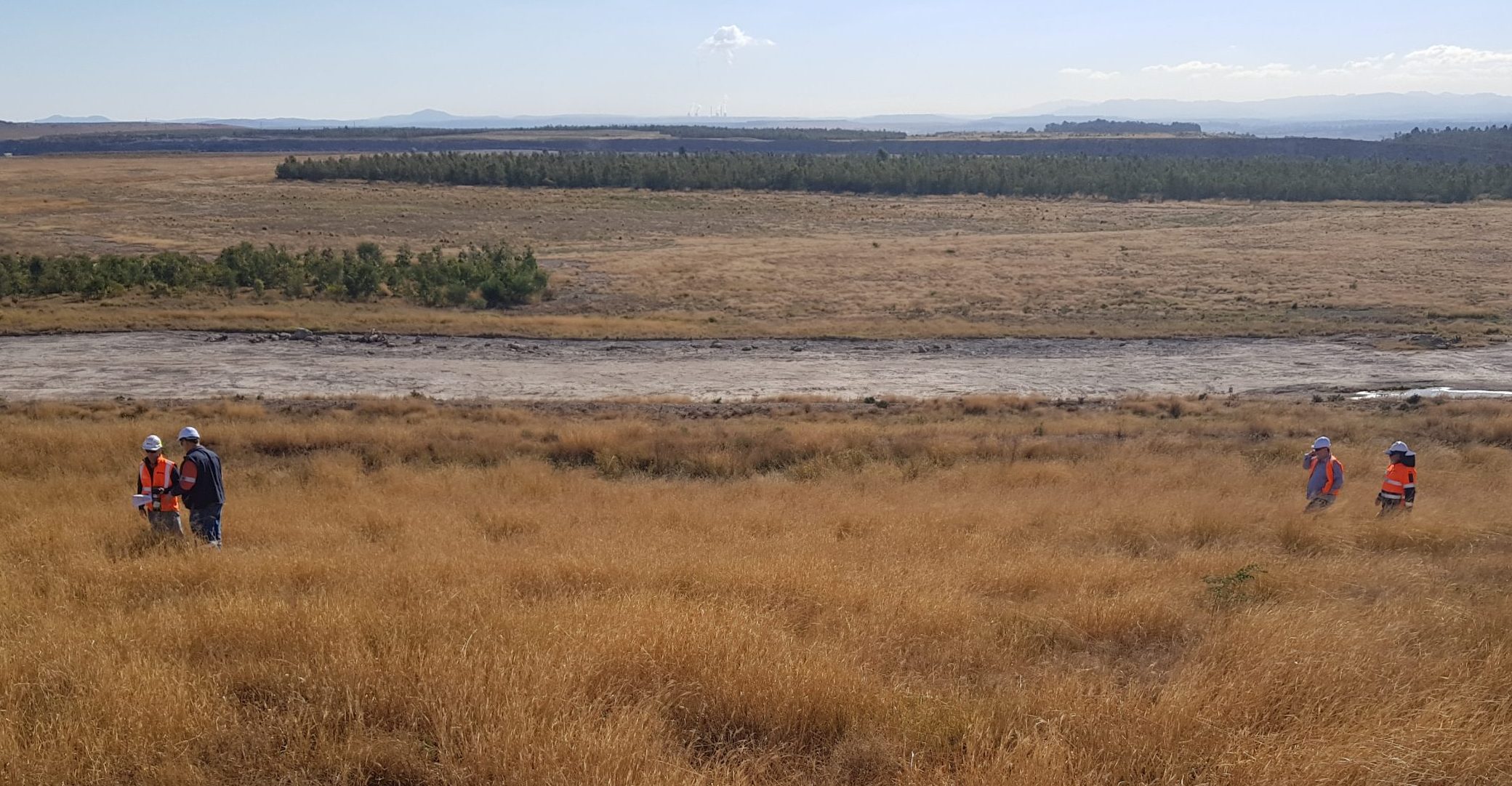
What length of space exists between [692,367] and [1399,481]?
17.4 meters

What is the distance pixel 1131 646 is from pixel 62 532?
9.21 metres

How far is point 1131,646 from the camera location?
22.0 feet

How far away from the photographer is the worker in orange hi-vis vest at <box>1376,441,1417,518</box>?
11.7 meters

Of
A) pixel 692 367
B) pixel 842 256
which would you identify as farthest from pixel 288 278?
pixel 842 256

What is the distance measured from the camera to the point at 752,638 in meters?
5.95

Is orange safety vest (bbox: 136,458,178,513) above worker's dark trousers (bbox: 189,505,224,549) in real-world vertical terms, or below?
above

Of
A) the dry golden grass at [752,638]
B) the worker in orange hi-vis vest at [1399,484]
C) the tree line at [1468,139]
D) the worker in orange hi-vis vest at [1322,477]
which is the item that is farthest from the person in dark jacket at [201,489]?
the tree line at [1468,139]

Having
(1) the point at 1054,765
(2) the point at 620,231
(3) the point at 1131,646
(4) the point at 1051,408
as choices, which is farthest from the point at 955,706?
(2) the point at 620,231

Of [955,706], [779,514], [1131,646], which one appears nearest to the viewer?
[955,706]

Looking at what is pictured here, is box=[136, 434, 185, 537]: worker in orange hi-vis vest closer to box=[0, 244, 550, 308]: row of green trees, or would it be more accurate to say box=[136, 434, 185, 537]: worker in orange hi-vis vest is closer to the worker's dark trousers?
the worker's dark trousers

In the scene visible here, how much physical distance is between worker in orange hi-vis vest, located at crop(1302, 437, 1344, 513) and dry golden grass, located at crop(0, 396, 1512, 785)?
291 mm

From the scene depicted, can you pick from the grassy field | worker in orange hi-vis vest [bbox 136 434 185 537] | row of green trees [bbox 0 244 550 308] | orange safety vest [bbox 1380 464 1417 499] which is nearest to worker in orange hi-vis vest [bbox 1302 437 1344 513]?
orange safety vest [bbox 1380 464 1417 499]

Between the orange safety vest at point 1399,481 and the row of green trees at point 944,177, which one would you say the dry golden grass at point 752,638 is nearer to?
the orange safety vest at point 1399,481

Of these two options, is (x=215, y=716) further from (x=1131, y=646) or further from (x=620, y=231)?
(x=620, y=231)
